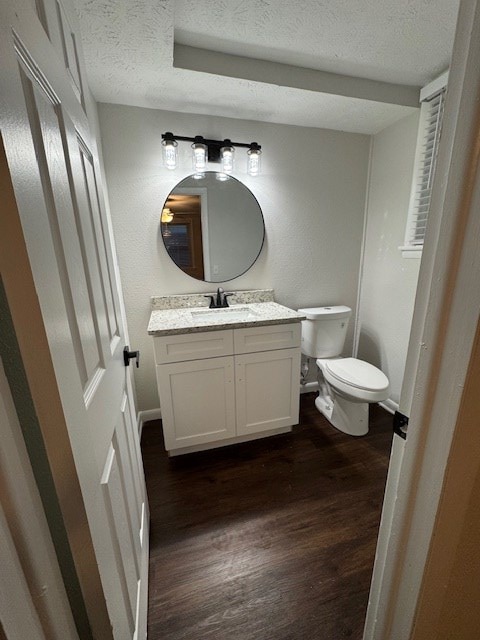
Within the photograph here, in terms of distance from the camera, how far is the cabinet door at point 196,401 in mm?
1528

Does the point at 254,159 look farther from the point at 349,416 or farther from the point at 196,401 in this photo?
the point at 349,416

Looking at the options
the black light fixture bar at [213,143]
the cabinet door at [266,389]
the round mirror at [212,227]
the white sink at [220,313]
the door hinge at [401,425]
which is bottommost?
the cabinet door at [266,389]

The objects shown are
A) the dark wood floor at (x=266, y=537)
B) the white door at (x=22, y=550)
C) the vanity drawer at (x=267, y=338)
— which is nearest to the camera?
the white door at (x=22, y=550)

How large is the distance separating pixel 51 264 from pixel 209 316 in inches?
58.8

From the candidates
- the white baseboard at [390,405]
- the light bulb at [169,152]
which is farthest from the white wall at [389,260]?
the light bulb at [169,152]

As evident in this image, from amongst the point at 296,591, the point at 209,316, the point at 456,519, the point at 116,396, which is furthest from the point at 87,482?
the point at 209,316

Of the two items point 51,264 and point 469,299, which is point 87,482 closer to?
point 51,264

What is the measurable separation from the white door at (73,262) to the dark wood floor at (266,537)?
241mm

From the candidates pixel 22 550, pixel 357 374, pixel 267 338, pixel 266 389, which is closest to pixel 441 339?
pixel 22 550

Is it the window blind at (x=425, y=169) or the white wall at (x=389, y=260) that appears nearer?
the window blind at (x=425, y=169)

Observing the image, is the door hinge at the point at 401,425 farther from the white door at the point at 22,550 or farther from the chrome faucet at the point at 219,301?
the chrome faucet at the point at 219,301

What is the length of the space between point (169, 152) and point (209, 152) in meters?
0.27

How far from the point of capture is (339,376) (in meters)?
1.79

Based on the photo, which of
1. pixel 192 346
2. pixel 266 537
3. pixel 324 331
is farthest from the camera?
pixel 324 331
